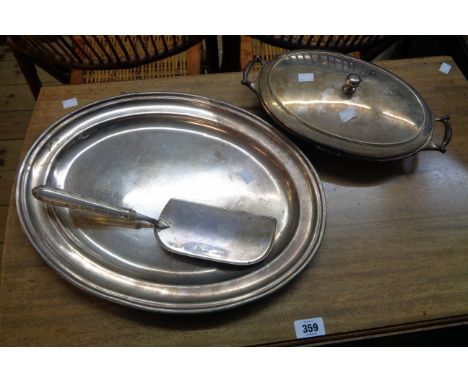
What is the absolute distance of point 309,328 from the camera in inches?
22.3

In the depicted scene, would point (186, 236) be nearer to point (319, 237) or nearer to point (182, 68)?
point (319, 237)

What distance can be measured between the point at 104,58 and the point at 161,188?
56 centimetres

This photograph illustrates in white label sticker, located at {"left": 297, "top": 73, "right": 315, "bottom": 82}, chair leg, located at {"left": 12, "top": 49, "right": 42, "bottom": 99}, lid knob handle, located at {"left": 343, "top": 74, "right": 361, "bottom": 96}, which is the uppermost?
chair leg, located at {"left": 12, "top": 49, "right": 42, "bottom": 99}

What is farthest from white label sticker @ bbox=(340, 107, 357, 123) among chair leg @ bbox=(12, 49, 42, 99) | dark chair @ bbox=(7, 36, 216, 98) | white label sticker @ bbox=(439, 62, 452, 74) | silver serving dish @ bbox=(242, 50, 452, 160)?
chair leg @ bbox=(12, 49, 42, 99)

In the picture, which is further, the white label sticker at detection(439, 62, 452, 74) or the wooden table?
the white label sticker at detection(439, 62, 452, 74)

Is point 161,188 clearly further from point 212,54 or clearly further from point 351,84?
point 212,54

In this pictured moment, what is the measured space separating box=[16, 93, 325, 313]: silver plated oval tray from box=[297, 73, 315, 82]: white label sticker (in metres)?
0.11

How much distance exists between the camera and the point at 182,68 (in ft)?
3.43

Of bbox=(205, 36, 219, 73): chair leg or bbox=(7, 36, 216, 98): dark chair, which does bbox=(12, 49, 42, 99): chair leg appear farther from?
bbox=(205, 36, 219, 73): chair leg

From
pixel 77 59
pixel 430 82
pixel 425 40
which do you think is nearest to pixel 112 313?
pixel 77 59

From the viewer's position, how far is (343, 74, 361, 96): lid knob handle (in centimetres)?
67

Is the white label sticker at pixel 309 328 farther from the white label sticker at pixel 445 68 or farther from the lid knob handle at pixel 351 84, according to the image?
the white label sticker at pixel 445 68

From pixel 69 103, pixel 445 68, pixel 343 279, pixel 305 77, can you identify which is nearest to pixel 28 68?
pixel 69 103

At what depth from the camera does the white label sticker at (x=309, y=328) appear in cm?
56
